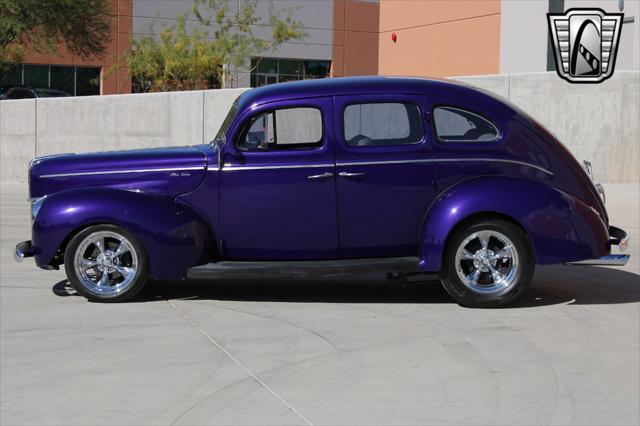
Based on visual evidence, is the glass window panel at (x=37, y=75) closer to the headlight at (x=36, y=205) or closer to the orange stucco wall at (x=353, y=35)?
the orange stucco wall at (x=353, y=35)

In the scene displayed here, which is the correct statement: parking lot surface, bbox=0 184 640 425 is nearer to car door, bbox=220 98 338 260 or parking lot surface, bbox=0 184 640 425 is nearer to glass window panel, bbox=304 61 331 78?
car door, bbox=220 98 338 260

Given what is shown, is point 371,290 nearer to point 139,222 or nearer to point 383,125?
point 383,125

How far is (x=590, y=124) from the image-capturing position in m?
19.5

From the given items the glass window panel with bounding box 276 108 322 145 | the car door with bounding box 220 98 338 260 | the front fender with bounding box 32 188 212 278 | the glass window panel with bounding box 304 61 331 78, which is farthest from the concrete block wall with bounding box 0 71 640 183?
the glass window panel with bounding box 304 61 331 78

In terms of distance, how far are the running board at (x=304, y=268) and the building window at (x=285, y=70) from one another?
176ft

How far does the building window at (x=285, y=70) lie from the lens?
62.4 m

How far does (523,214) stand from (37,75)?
1947 inches

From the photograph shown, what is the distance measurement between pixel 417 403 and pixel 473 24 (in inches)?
1304

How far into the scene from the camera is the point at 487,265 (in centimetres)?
870

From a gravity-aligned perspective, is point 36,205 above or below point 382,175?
below

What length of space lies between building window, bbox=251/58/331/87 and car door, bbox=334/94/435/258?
53.5 meters

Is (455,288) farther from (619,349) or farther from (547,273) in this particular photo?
Answer: (547,273)

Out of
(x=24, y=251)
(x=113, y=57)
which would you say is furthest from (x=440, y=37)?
(x=24, y=251)

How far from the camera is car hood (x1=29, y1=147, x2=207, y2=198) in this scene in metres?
8.86
